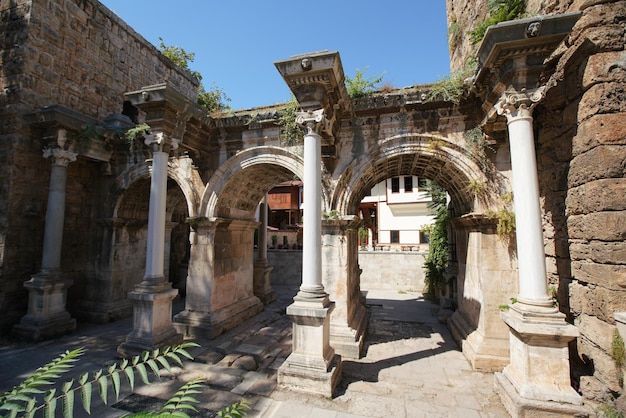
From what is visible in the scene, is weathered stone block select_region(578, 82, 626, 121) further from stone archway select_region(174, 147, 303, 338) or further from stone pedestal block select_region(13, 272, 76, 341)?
stone pedestal block select_region(13, 272, 76, 341)

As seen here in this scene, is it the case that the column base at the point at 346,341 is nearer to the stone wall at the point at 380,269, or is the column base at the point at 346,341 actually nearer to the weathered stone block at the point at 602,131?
the weathered stone block at the point at 602,131

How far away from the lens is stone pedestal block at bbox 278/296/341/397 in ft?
15.2

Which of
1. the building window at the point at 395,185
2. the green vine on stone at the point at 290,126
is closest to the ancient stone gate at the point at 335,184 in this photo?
the green vine on stone at the point at 290,126

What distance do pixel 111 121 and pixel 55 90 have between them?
138cm

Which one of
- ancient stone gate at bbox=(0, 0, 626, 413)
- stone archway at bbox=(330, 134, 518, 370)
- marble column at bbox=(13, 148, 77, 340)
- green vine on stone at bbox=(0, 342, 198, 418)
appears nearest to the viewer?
green vine on stone at bbox=(0, 342, 198, 418)

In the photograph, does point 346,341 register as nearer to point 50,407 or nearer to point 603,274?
point 603,274

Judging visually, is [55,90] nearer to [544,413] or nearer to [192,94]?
[192,94]

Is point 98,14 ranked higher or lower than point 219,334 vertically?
higher

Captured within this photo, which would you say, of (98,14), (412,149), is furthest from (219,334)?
(98,14)

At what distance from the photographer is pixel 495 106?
4965mm

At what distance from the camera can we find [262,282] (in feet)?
35.7

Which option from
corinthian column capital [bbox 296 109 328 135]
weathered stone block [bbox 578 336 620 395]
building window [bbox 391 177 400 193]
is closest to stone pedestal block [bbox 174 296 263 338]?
corinthian column capital [bbox 296 109 328 135]

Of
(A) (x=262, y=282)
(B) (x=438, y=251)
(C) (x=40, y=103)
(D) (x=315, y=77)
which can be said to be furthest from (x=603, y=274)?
(C) (x=40, y=103)

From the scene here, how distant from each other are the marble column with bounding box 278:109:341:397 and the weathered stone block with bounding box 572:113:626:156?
3.79 m
